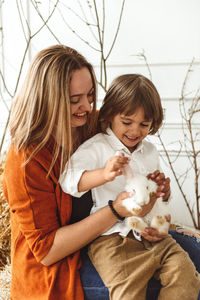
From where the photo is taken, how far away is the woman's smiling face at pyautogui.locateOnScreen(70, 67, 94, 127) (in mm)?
1301

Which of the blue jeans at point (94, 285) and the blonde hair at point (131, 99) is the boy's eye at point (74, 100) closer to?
the blonde hair at point (131, 99)

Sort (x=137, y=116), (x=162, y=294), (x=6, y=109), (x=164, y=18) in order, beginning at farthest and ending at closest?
1. (x=6, y=109)
2. (x=164, y=18)
3. (x=137, y=116)
4. (x=162, y=294)

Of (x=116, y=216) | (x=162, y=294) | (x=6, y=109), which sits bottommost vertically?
(x=162, y=294)

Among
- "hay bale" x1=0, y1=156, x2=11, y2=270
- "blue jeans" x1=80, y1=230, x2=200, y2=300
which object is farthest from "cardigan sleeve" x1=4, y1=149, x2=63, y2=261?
"hay bale" x1=0, y1=156, x2=11, y2=270

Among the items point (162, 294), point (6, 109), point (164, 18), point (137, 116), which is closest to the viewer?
point (162, 294)

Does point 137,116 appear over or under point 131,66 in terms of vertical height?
under

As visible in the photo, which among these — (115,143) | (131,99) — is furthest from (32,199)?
(131,99)

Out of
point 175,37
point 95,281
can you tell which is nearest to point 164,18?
point 175,37

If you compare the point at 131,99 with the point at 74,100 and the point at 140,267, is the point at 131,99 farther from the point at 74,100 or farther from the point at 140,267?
the point at 140,267

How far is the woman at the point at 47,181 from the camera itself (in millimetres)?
1283

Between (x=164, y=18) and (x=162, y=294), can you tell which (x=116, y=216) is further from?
(x=164, y=18)

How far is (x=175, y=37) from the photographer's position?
2441 mm

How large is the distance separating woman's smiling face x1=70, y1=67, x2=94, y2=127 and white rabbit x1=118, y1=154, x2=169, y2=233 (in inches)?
11.5

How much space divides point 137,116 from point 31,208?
0.56m
